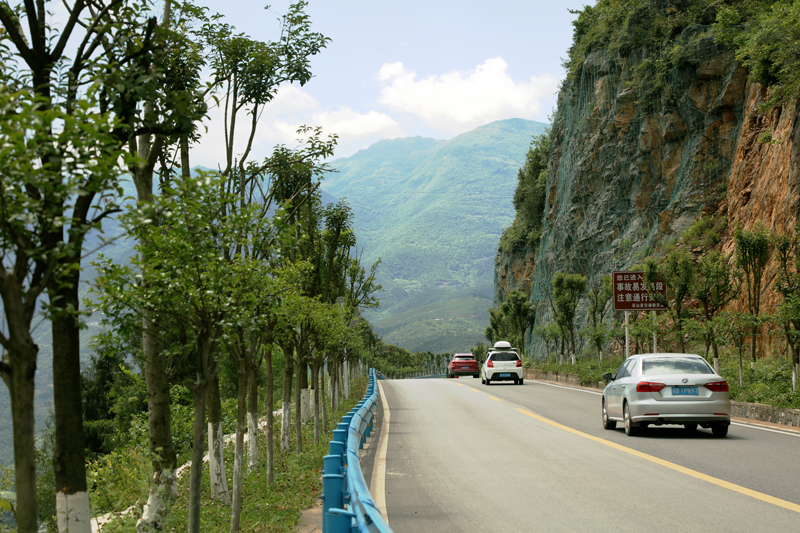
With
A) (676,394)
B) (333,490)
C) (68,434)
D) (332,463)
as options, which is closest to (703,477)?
(676,394)

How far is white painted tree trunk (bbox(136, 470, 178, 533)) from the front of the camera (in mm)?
8102

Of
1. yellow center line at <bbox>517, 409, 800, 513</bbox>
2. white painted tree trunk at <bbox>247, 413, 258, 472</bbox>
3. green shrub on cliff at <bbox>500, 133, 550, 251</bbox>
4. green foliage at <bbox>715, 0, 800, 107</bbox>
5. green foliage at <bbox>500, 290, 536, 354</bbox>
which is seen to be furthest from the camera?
green shrub on cliff at <bbox>500, 133, 550, 251</bbox>

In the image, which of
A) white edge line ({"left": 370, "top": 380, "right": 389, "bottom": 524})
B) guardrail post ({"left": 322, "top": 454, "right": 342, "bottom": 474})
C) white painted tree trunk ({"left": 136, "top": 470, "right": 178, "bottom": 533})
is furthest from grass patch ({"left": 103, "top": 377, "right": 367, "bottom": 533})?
guardrail post ({"left": 322, "top": 454, "right": 342, "bottom": 474})

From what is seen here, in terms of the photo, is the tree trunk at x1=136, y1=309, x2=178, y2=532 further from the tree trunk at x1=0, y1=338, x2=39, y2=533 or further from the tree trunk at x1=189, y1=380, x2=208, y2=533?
the tree trunk at x1=0, y1=338, x2=39, y2=533

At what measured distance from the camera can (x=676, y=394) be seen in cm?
1255

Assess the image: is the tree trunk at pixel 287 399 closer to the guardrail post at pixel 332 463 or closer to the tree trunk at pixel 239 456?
the tree trunk at pixel 239 456

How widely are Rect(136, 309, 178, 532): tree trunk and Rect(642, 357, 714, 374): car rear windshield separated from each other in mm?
8822

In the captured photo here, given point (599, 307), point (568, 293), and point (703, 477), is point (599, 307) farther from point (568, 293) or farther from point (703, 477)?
point (703, 477)

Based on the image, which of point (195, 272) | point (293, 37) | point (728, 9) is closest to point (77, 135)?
point (195, 272)

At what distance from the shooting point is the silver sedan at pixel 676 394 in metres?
12.5

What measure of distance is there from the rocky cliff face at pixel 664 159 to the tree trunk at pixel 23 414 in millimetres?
26139

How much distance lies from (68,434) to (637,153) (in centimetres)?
4072

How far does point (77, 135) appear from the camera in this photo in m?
3.90

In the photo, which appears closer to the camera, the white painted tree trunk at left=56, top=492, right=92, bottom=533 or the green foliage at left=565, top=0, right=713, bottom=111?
the white painted tree trunk at left=56, top=492, right=92, bottom=533
